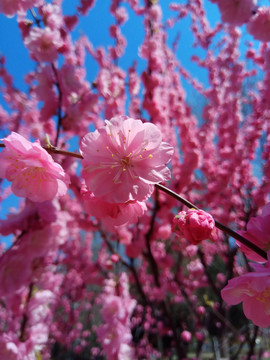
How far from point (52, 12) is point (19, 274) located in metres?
1.81

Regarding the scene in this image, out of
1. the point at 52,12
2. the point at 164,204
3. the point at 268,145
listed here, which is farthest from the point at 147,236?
the point at 52,12

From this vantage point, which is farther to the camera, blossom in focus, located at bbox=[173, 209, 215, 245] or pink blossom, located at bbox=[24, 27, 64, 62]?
pink blossom, located at bbox=[24, 27, 64, 62]

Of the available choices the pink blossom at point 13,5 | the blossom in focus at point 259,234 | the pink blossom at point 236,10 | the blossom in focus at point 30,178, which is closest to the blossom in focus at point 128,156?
the blossom in focus at point 30,178

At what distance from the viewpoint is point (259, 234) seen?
659mm

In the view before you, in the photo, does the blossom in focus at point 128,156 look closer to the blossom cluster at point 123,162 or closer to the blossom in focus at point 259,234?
the blossom cluster at point 123,162

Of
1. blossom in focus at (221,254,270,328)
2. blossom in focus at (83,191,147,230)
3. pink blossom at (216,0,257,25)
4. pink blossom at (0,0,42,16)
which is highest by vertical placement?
pink blossom at (216,0,257,25)

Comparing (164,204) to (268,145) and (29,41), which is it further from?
(29,41)

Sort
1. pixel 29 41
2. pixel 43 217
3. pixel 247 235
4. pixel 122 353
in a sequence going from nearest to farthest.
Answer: pixel 247 235, pixel 43 217, pixel 29 41, pixel 122 353

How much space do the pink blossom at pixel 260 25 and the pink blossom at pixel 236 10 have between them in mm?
51

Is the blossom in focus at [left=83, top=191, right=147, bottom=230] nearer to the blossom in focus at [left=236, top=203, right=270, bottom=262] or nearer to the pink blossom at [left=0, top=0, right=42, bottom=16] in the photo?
the blossom in focus at [left=236, top=203, right=270, bottom=262]

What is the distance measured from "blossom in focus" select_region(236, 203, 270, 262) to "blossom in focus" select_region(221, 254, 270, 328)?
68 mm

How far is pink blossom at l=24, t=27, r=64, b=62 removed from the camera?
1646 mm

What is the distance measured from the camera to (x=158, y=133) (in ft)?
2.32

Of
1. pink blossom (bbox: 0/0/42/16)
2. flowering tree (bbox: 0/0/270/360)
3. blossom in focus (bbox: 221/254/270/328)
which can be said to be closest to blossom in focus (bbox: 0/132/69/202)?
flowering tree (bbox: 0/0/270/360)
